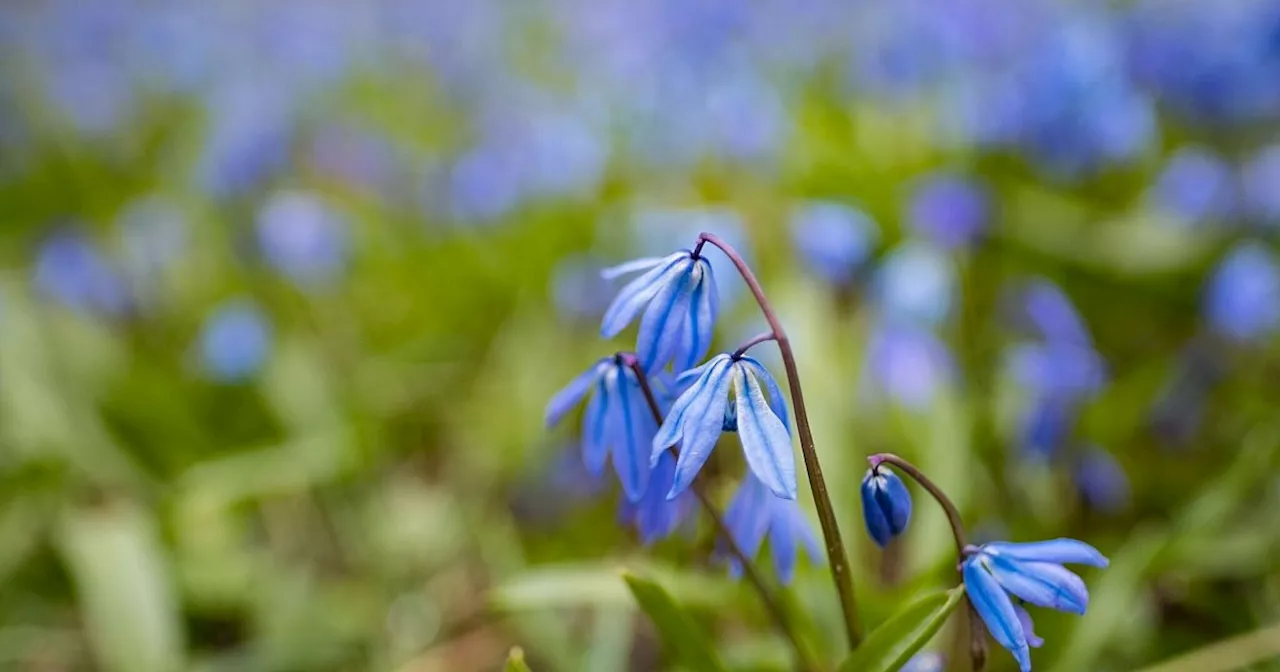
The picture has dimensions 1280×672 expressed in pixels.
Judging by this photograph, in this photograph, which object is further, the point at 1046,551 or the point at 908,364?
the point at 908,364

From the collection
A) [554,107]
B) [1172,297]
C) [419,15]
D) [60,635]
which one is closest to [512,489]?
[60,635]

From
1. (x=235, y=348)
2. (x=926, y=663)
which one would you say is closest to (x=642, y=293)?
(x=926, y=663)

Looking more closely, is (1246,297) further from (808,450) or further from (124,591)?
(124,591)

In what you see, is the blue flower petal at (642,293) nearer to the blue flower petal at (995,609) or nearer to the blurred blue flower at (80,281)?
the blue flower petal at (995,609)

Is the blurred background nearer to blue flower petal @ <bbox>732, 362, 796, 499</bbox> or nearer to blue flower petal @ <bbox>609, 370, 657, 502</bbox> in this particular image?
blue flower petal @ <bbox>609, 370, 657, 502</bbox>

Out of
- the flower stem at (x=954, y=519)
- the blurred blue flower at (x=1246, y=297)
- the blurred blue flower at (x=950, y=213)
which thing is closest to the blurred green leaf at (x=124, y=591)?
the flower stem at (x=954, y=519)

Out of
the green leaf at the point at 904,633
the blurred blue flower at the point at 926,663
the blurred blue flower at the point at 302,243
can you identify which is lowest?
the blurred blue flower at the point at 926,663

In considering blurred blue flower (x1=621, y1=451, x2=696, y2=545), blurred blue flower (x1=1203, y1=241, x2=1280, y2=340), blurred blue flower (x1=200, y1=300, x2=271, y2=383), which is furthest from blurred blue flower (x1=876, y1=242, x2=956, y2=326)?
blurred blue flower (x1=200, y1=300, x2=271, y2=383)
